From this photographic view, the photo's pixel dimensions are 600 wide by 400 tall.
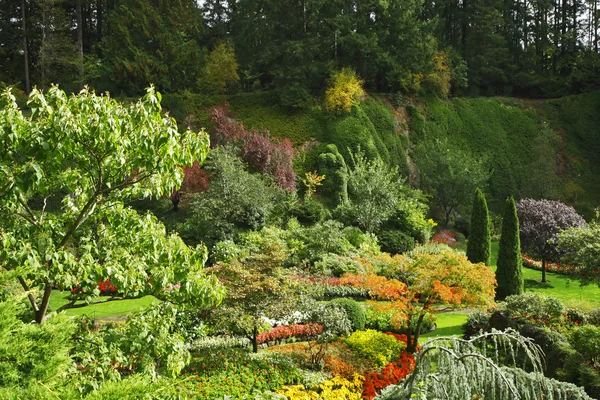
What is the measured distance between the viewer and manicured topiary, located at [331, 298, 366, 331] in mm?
13438

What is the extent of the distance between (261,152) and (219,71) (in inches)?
363

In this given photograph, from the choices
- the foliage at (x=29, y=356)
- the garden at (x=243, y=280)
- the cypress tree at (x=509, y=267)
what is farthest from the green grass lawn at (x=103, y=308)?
the cypress tree at (x=509, y=267)

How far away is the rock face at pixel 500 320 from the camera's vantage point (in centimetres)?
1277

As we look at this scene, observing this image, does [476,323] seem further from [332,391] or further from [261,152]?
[261,152]

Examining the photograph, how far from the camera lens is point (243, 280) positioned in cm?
1095

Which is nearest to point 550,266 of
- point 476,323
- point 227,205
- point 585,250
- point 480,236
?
point 480,236

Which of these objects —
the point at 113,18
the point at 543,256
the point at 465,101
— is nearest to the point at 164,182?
the point at 543,256

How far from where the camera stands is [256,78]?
34781mm

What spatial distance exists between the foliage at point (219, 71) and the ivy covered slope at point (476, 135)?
4.69ft

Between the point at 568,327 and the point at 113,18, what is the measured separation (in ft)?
99.2

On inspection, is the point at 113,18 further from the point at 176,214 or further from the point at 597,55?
the point at 597,55

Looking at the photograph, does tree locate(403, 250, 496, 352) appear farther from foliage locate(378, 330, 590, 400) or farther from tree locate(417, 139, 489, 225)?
tree locate(417, 139, 489, 225)

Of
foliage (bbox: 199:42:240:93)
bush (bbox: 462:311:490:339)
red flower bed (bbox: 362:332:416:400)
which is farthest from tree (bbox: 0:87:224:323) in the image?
foliage (bbox: 199:42:240:93)

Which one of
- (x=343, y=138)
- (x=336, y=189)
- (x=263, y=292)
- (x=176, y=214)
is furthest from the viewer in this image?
(x=343, y=138)
